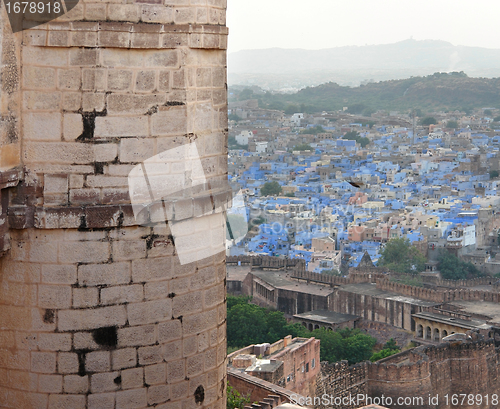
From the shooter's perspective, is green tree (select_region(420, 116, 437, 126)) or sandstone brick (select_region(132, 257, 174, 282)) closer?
sandstone brick (select_region(132, 257, 174, 282))

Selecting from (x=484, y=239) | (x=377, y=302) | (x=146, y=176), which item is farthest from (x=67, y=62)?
(x=484, y=239)

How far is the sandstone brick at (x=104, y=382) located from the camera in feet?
6.07

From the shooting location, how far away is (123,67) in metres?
1.83

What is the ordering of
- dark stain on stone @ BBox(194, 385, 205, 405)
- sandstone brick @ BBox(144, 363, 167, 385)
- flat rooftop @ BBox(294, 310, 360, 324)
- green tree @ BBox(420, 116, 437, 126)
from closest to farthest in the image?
sandstone brick @ BBox(144, 363, 167, 385), dark stain on stone @ BBox(194, 385, 205, 405), flat rooftop @ BBox(294, 310, 360, 324), green tree @ BBox(420, 116, 437, 126)

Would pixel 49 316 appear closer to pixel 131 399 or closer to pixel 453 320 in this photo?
pixel 131 399

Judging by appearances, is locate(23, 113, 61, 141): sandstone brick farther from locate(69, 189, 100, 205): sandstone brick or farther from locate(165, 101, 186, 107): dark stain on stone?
locate(165, 101, 186, 107): dark stain on stone

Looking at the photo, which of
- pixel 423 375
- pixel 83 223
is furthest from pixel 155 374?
pixel 423 375

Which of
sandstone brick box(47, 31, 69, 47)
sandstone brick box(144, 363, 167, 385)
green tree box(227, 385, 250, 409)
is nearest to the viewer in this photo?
sandstone brick box(47, 31, 69, 47)

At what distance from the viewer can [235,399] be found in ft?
28.7

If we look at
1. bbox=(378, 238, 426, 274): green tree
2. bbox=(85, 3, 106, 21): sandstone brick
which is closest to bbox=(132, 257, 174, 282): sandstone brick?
bbox=(85, 3, 106, 21): sandstone brick

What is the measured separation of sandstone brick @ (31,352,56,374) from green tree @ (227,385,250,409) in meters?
6.57

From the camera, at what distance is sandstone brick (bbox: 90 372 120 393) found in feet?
6.07

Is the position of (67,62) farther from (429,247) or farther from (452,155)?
(452,155)

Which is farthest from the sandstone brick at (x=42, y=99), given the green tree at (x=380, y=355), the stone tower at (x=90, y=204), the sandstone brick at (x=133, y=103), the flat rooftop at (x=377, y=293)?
the flat rooftop at (x=377, y=293)
